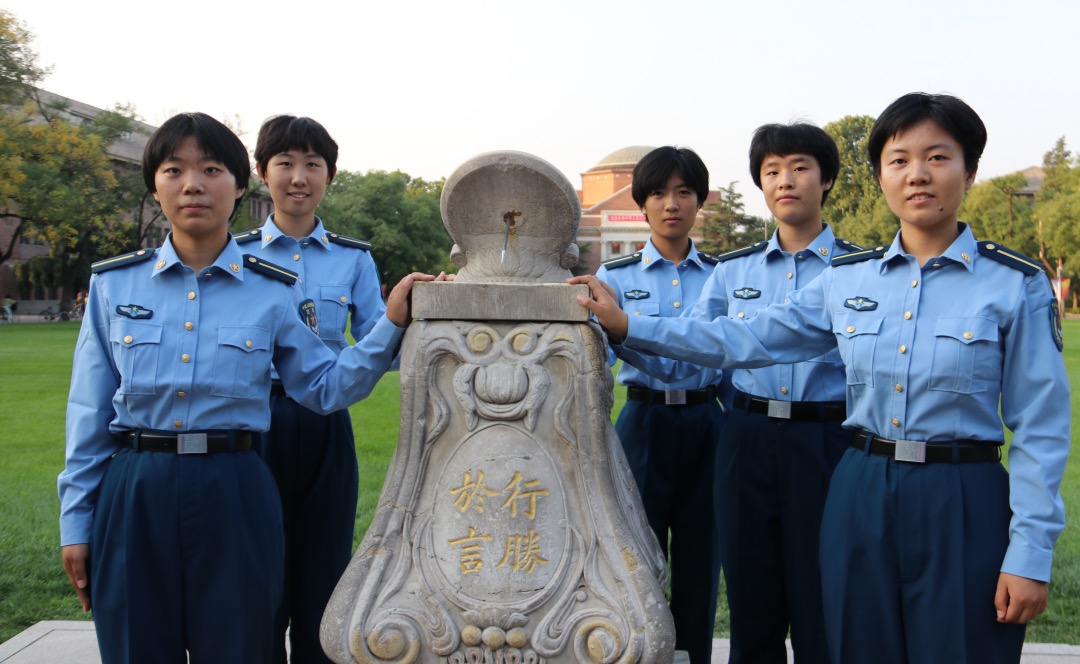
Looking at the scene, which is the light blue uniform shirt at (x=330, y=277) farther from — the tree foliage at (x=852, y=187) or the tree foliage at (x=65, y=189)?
the tree foliage at (x=852, y=187)

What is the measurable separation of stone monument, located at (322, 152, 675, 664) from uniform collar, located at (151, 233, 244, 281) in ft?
1.57

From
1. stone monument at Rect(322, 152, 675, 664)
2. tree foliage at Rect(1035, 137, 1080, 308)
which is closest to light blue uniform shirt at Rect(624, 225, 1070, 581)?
stone monument at Rect(322, 152, 675, 664)

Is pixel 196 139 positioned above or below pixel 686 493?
above

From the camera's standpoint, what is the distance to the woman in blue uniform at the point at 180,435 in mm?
2295

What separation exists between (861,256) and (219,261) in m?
1.70

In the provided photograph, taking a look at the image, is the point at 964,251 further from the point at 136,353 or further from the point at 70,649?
the point at 70,649

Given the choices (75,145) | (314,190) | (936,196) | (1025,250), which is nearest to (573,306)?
(936,196)

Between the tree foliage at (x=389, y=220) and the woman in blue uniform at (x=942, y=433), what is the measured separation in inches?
1428

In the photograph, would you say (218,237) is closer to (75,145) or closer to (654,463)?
(654,463)

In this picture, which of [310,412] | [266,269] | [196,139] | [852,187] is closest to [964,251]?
[266,269]

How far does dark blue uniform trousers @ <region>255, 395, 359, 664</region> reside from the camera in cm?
310

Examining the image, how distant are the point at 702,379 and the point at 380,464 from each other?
4.30m

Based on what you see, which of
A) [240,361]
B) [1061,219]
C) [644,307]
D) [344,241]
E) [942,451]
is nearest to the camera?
[942,451]

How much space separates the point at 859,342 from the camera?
2357 millimetres
